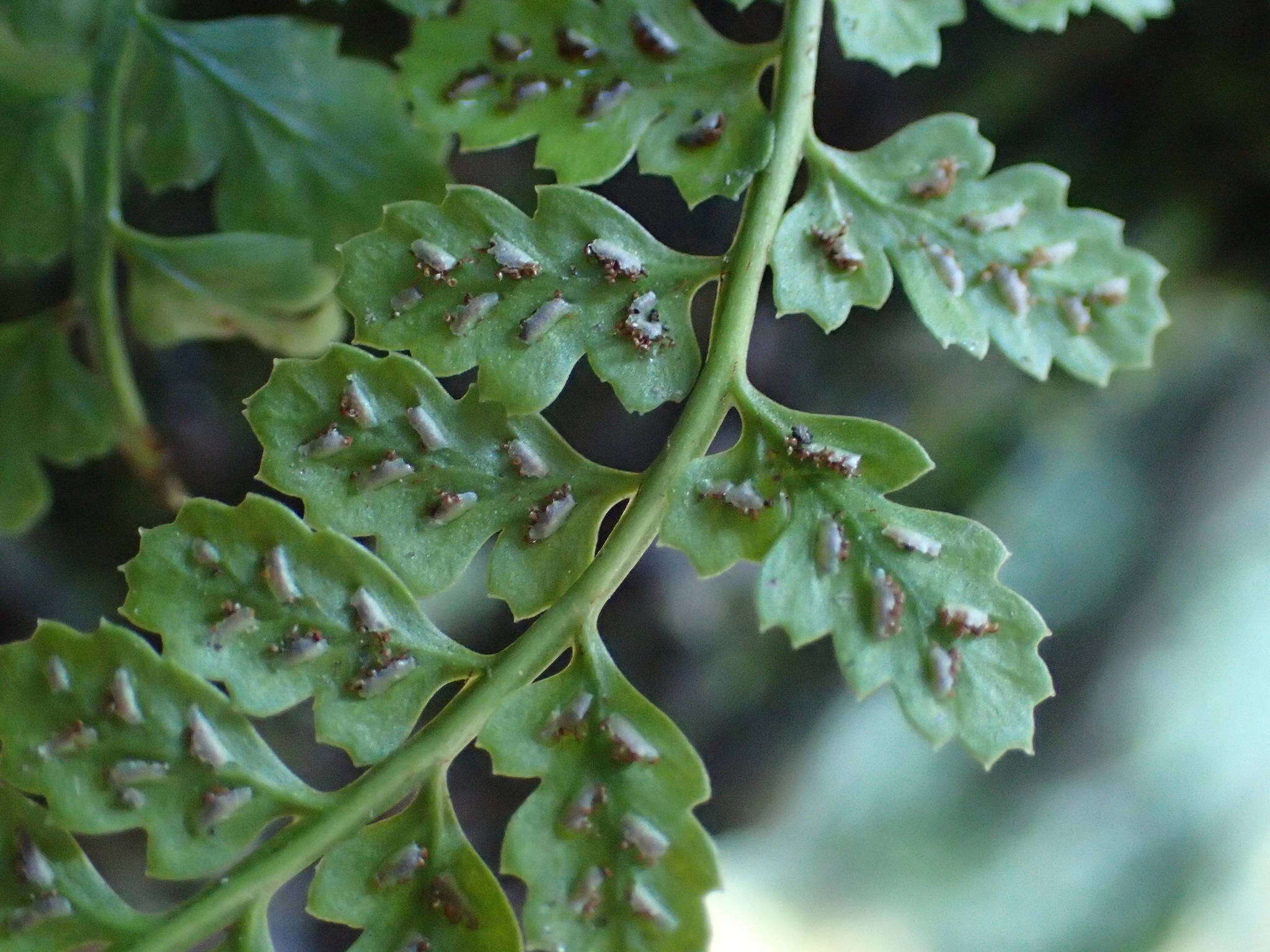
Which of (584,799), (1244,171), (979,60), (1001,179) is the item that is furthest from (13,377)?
(1244,171)

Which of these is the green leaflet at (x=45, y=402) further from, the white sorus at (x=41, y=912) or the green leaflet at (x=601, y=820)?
the green leaflet at (x=601, y=820)

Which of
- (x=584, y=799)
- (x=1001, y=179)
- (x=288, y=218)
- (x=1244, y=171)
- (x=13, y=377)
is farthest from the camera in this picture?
(x=1244, y=171)

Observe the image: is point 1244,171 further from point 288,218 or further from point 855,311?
point 288,218

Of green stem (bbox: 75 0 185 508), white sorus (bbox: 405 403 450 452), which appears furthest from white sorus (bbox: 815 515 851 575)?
green stem (bbox: 75 0 185 508)

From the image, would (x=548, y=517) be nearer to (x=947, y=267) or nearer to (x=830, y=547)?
(x=830, y=547)

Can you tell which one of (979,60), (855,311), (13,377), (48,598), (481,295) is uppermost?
(979,60)
